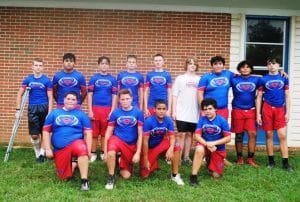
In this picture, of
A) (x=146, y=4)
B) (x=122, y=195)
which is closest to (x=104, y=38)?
(x=146, y=4)

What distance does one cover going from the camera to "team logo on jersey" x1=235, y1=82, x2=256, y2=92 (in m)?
7.56

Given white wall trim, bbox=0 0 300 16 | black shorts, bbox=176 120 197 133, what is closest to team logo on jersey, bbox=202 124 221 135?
black shorts, bbox=176 120 197 133

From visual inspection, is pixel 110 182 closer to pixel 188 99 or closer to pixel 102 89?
pixel 102 89

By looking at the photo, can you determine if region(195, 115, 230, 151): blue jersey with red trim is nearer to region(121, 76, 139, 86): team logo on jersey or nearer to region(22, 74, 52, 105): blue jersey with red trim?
region(121, 76, 139, 86): team logo on jersey

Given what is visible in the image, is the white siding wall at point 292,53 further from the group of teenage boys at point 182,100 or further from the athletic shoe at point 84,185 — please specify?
the athletic shoe at point 84,185

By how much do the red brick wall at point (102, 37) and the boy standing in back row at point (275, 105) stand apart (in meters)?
2.01

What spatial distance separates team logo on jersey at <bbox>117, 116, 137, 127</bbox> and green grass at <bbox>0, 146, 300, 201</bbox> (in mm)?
823

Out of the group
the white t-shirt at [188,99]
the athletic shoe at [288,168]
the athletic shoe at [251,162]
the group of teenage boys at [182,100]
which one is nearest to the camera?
the group of teenage boys at [182,100]

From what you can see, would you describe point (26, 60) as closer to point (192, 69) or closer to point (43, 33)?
point (43, 33)

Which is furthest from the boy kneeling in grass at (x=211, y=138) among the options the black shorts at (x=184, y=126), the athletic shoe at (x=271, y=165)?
the athletic shoe at (x=271, y=165)

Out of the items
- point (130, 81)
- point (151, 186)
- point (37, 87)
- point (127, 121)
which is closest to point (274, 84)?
point (130, 81)

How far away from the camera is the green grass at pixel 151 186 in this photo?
5.91 meters

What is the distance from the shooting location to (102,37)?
9.29m

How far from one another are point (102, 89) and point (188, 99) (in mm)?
1466
